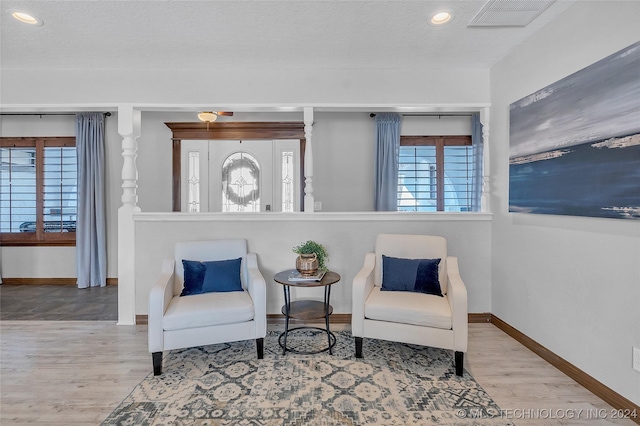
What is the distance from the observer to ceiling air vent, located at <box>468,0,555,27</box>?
94.1 inches

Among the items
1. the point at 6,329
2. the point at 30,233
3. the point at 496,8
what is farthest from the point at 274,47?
the point at 30,233

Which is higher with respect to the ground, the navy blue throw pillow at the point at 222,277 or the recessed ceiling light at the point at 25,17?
the recessed ceiling light at the point at 25,17

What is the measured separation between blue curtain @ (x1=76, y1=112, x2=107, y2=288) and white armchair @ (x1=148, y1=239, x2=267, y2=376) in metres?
2.84

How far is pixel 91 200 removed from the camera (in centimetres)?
502

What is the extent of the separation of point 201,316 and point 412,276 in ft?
5.66

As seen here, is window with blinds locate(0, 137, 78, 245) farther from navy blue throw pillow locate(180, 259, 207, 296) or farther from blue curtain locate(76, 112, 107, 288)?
navy blue throw pillow locate(180, 259, 207, 296)

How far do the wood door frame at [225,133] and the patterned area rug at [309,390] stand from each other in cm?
264

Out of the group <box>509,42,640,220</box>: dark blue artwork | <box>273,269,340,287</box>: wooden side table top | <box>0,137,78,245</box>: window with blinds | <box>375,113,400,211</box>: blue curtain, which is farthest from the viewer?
<box>0,137,78,245</box>: window with blinds

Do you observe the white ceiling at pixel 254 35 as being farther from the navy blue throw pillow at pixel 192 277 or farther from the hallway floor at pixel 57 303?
the hallway floor at pixel 57 303

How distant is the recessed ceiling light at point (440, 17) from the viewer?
2553 millimetres

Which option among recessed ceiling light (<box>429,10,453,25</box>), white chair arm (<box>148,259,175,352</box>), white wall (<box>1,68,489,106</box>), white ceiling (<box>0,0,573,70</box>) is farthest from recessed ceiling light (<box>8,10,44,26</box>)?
recessed ceiling light (<box>429,10,453,25</box>)

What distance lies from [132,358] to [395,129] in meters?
4.16

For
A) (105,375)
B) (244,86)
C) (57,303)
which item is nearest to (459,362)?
(105,375)

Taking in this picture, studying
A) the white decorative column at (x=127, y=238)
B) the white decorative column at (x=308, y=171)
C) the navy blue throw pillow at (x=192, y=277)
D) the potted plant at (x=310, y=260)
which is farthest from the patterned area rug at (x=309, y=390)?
the white decorative column at (x=308, y=171)
